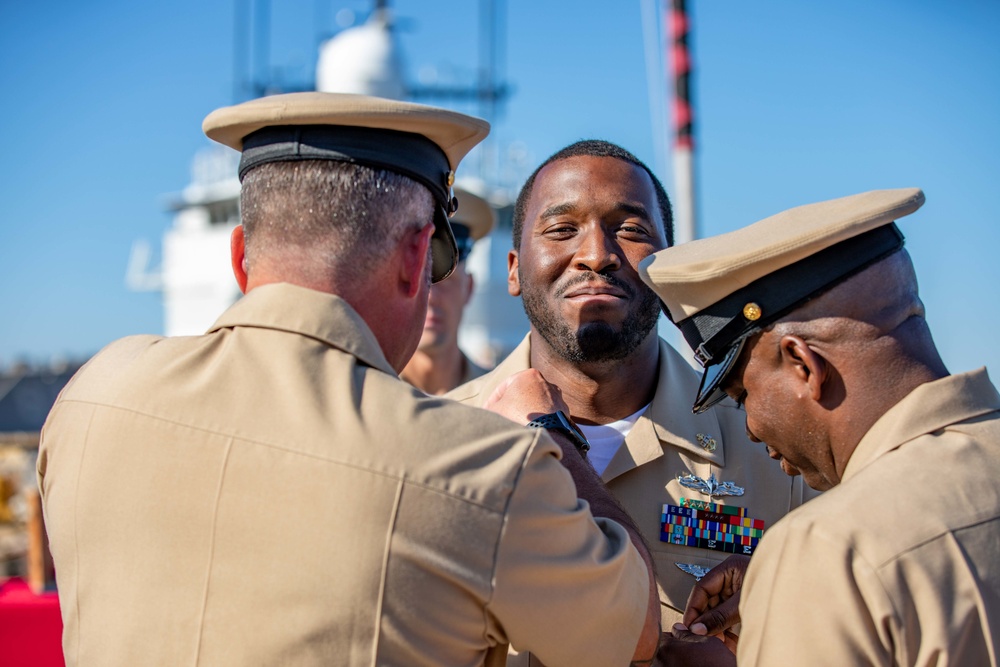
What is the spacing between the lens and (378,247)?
1.95m

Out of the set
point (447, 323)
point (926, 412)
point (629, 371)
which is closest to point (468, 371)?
point (447, 323)

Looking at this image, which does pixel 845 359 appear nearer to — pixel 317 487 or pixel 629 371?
pixel 317 487

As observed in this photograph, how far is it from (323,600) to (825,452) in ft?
3.64

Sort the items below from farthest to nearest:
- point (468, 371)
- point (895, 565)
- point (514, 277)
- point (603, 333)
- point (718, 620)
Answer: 1. point (468, 371)
2. point (514, 277)
3. point (603, 333)
4. point (718, 620)
5. point (895, 565)

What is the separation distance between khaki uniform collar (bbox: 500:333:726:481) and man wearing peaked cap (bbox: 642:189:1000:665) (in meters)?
0.62

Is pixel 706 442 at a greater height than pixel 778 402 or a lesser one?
lesser

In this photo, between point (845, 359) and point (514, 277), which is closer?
point (845, 359)

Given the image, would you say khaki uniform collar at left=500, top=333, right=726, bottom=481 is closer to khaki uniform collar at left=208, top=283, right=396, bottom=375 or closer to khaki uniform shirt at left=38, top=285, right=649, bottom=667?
khaki uniform shirt at left=38, top=285, right=649, bottom=667

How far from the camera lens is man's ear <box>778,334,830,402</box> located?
1939 millimetres

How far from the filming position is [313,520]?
168 centimetres

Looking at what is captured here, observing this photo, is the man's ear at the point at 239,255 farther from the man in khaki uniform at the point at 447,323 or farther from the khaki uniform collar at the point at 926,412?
the man in khaki uniform at the point at 447,323

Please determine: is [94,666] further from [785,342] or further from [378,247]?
[785,342]

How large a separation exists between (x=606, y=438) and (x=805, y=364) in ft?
3.79

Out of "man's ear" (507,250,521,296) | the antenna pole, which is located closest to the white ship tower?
the antenna pole
